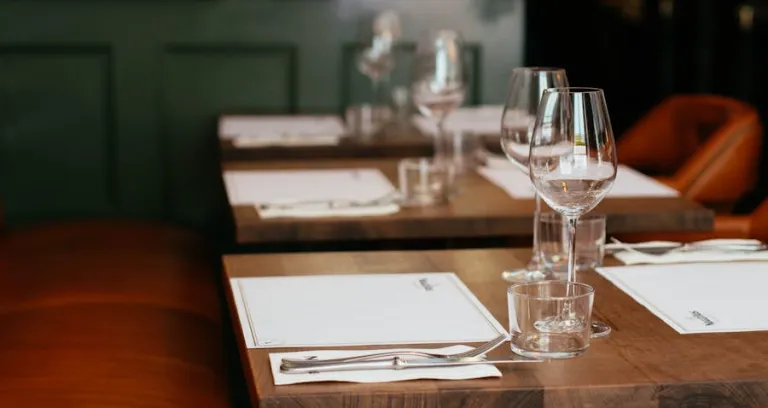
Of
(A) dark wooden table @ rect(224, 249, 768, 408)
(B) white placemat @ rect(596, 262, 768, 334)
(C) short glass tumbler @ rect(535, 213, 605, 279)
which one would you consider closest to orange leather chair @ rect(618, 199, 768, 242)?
(B) white placemat @ rect(596, 262, 768, 334)

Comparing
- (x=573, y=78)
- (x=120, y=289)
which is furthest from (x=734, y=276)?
(x=573, y=78)

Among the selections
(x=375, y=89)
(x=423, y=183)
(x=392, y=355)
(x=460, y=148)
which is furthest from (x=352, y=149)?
(x=392, y=355)

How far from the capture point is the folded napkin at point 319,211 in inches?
87.8

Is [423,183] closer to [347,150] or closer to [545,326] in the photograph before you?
[347,150]

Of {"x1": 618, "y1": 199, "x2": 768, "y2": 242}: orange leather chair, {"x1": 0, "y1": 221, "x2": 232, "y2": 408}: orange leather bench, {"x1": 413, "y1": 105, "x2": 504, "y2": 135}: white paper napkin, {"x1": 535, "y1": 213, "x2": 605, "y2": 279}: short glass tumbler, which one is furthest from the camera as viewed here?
{"x1": 413, "y1": 105, "x2": 504, "y2": 135}: white paper napkin

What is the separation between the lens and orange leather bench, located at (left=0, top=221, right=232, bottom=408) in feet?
6.84

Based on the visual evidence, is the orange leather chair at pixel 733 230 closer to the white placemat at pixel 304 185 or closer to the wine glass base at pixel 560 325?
the white placemat at pixel 304 185

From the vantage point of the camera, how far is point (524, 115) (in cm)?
187

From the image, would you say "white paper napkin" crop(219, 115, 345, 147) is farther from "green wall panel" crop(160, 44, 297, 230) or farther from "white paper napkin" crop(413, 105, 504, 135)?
"green wall panel" crop(160, 44, 297, 230)

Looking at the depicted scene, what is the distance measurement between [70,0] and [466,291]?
9.50 feet

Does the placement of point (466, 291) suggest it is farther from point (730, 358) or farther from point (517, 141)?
point (730, 358)

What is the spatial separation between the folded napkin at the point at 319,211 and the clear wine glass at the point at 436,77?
0.47 meters

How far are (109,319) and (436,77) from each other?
839 millimetres

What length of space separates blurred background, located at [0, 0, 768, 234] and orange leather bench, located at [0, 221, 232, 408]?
710 mm
